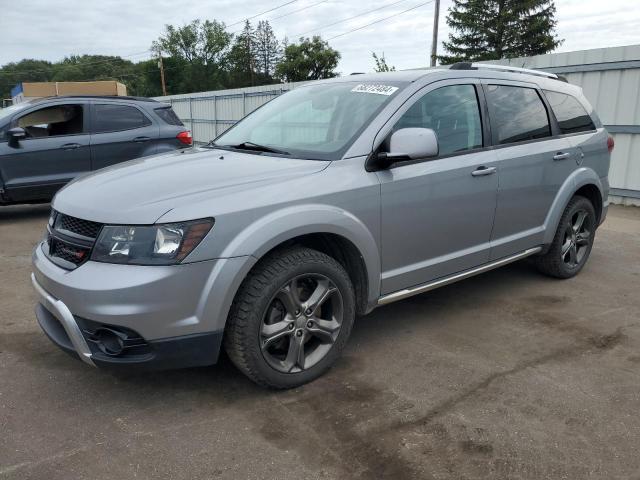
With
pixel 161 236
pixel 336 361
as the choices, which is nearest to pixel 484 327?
pixel 336 361

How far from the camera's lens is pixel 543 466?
8.01ft

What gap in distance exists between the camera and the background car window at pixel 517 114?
13.4 ft

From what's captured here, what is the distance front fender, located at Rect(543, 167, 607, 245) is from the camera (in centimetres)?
458

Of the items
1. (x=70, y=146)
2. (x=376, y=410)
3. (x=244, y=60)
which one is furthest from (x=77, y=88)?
(x=244, y=60)

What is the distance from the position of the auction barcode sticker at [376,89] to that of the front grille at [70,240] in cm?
191

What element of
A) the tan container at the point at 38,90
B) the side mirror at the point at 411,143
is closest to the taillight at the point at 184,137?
the side mirror at the point at 411,143

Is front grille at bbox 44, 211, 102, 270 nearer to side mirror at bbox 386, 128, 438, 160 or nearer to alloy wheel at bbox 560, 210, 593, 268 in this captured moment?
side mirror at bbox 386, 128, 438, 160

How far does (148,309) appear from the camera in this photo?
256cm

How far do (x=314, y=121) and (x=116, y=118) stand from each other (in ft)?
17.0

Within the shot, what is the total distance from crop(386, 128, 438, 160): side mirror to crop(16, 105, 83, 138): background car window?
6017 mm

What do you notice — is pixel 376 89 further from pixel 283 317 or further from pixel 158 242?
pixel 158 242

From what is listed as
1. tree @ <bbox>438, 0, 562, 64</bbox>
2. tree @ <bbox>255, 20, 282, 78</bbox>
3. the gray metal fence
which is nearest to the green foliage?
tree @ <bbox>255, 20, 282, 78</bbox>

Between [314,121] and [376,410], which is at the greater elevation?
[314,121]

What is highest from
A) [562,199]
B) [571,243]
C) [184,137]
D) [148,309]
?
[184,137]
